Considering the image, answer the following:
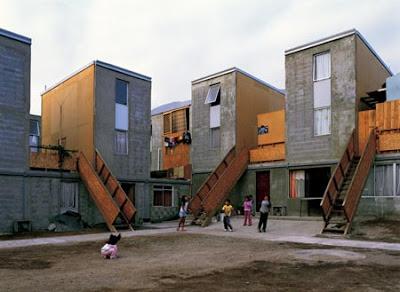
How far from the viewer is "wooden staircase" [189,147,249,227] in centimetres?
2334

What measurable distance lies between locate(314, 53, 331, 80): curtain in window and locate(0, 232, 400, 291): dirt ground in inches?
459

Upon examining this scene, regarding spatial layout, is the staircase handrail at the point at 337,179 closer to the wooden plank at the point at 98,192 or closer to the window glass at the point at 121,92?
the wooden plank at the point at 98,192

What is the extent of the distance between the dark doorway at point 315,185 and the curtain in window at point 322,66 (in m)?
5.13

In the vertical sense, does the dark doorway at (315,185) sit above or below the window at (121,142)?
below

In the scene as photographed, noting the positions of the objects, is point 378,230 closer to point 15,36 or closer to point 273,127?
point 273,127

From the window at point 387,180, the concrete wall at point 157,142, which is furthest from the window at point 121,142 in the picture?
the window at point 387,180

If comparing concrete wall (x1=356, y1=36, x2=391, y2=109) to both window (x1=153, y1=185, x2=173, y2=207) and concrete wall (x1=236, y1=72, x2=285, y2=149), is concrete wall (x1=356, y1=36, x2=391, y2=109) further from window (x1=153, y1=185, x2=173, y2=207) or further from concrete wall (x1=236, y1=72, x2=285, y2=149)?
window (x1=153, y1=185, x2=173, y2=207)

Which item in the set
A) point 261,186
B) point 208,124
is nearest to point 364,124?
point 261,186

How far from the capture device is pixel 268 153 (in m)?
25.9

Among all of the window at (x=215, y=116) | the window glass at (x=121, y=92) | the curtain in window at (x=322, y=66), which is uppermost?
the curtain in window at (x=322, y=66)

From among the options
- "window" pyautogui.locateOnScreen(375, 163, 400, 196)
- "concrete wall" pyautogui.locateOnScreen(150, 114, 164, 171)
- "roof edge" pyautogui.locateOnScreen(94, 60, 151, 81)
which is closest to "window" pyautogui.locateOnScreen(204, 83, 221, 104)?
"roof edge" pyautogui.locateOnScreen(94, 60, 151, 81)

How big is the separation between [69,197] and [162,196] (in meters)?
6.76

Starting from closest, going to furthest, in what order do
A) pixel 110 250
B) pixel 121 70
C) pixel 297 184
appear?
pixel 110 250 < pixel 297 184 < pixel 121 70

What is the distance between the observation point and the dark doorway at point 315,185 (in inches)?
922
